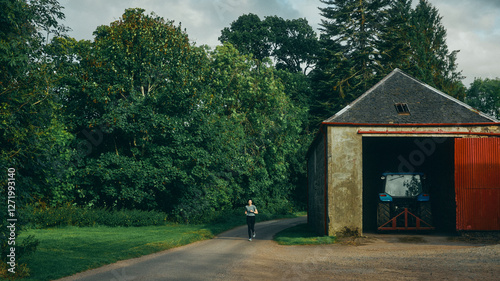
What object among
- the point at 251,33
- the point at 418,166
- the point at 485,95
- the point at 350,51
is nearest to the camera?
the point at 418,166

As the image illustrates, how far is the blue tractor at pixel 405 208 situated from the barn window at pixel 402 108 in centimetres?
348

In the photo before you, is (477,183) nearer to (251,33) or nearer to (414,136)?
(414,136)

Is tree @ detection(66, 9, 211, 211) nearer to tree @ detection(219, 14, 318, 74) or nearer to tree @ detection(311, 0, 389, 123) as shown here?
tree @ detection(311, 0, 389, 123)

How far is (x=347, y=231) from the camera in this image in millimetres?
17922

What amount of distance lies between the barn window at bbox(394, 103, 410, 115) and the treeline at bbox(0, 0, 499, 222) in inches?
515

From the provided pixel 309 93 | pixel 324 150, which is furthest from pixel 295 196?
pixel 324 150

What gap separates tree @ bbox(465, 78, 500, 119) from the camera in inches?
2662

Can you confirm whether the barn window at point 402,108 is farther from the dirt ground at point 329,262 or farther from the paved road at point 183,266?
the paved road at point 183,266

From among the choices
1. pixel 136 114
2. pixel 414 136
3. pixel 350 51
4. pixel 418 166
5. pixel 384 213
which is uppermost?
pixel 350 51

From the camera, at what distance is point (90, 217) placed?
2569 cm

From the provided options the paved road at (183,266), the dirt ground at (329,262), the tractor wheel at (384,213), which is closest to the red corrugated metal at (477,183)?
the dirt ground at (329,262)

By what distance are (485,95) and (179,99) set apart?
59.6m

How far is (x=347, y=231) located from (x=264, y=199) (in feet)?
80.0

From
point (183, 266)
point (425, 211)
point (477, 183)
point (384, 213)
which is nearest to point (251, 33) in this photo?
point (384, 213)
